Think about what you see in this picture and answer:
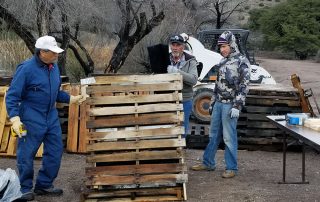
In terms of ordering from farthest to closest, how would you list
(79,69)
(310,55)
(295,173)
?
(310,55) → (79,69) → (295,173)

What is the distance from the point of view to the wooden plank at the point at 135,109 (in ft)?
18.9

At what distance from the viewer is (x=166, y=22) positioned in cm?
1803

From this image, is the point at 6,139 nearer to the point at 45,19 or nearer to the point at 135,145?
the point at 135,145

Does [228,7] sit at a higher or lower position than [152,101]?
higher

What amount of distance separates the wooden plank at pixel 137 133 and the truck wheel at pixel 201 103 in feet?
14.0

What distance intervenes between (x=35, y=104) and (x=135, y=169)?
1219 mm

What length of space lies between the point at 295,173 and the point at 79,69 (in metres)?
8.98

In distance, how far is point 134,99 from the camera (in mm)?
5844

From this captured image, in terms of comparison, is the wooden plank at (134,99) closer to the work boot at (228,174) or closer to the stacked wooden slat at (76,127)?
the work boot at (228,174)

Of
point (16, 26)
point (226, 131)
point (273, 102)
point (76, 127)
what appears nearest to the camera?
point (226, 131)

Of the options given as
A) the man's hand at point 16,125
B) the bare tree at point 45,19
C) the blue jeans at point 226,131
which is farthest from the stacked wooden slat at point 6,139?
the bare tree at point 45,19

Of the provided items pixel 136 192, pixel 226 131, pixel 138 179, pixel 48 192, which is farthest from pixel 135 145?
pixel 226 131

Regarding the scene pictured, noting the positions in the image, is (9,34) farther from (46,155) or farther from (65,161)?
(46,155)

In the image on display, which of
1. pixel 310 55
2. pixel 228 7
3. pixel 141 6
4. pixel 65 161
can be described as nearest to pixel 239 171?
pixel 65 161
